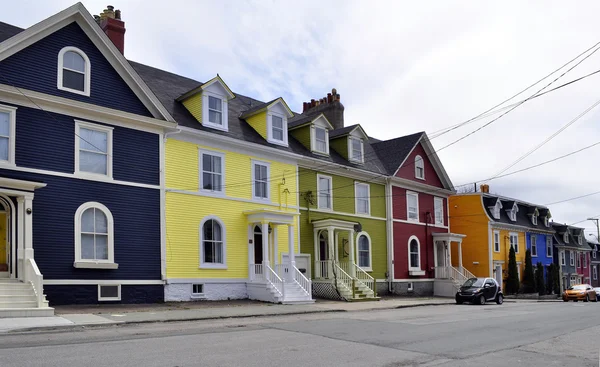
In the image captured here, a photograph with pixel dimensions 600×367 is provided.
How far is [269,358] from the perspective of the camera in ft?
33.5

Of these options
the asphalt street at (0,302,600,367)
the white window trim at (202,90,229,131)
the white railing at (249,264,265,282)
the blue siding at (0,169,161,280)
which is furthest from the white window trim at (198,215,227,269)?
the asphalt street at (0,302,600,367)

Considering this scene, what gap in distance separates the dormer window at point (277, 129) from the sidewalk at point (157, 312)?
7837 mm

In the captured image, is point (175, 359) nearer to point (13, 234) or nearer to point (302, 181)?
point (13, 234)

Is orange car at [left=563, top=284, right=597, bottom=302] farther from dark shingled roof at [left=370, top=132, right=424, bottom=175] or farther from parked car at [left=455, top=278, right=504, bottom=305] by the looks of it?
dark shingled roof at [left=370, top=132, right=424, bottom=175]

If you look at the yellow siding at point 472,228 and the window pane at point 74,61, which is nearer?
the window pane at point 74,61

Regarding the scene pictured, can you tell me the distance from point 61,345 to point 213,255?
13482 mm

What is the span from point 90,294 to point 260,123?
37.3 feet

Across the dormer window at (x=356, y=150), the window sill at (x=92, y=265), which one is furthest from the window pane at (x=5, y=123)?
the dormer window at (x=356, y=150)

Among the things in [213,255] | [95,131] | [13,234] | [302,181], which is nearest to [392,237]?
[302,181]

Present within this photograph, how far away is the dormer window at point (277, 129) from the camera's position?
27683 mm

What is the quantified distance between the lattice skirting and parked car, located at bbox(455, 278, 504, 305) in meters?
6.40

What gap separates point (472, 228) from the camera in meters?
46.1

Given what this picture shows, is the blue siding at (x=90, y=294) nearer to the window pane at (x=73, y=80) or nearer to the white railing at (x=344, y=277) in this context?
the window pane at (x=73, y=80)

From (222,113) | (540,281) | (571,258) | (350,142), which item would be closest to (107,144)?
(222,113)
